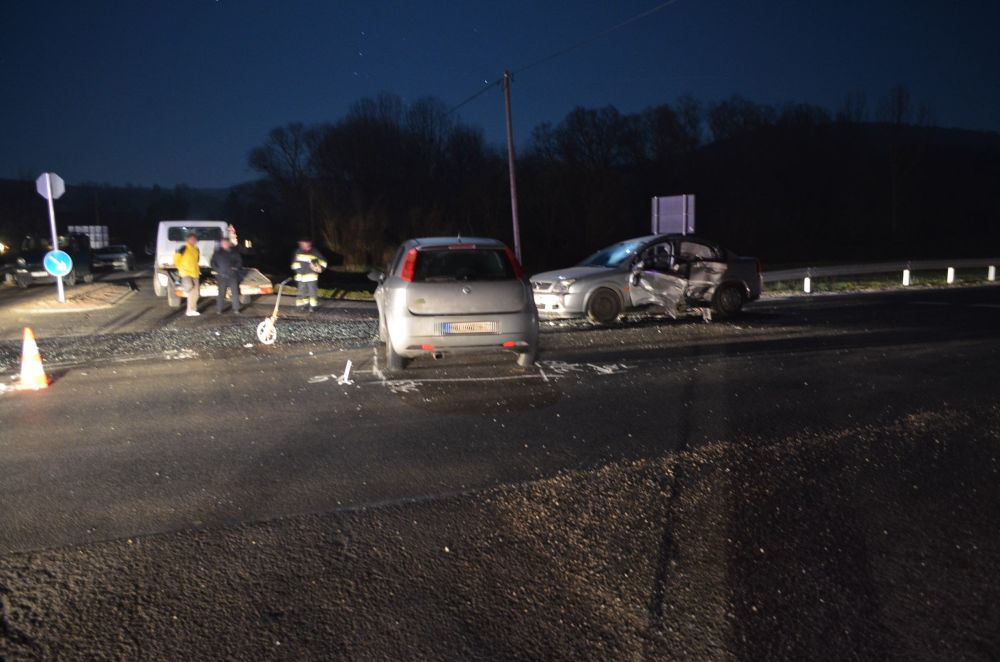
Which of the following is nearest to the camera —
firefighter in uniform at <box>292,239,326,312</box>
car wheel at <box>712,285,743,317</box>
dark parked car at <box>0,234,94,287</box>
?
car wheel at <box>712,285,743,317</box>

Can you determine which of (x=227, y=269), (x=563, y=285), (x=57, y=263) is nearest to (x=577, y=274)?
(x=563, y=285)

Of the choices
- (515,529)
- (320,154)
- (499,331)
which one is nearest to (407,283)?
(499,331)

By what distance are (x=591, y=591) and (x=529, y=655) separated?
2.20 ft

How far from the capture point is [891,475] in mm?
5848

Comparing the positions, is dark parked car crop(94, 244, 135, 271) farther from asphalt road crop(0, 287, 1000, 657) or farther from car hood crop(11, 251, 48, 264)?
asphalt road crop(0, 287, 1000, 657)

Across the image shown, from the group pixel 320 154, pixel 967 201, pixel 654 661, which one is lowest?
pixel 654 661

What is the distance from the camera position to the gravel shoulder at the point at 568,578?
143 inches

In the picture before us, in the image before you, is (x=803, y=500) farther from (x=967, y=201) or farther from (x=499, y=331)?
(x=967, y=201)

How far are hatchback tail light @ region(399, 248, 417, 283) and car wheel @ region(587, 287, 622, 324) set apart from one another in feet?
17.1

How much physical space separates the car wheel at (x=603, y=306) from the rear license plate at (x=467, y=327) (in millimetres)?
5106

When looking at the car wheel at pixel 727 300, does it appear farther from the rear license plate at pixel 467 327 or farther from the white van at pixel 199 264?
the white van at pixel 199 264

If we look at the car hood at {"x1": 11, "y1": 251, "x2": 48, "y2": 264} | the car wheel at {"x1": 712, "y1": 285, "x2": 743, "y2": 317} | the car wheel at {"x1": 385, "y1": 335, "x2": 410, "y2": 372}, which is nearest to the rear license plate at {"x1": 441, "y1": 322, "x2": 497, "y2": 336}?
the car wheel at {"x1": 385, "y1": 335, "x2": 410, "y2": 372}

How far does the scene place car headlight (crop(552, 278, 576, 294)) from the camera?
13.9 metres

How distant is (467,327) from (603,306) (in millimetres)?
5411
